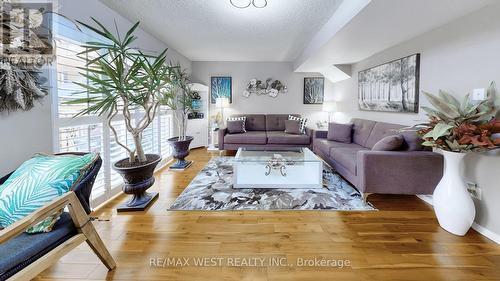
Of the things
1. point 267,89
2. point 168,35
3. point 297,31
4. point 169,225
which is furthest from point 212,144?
point 169,225

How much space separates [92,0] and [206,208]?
243 centimetres

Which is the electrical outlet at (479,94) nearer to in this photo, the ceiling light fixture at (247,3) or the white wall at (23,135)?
the ceiling light fixture at (247,3)

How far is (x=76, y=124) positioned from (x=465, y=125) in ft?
11.2

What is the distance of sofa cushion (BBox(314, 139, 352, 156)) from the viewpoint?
377cm

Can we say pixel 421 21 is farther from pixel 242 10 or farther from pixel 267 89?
pixel 267 89

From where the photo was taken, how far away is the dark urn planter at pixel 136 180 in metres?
2.32

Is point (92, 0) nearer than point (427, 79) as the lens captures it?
Yes

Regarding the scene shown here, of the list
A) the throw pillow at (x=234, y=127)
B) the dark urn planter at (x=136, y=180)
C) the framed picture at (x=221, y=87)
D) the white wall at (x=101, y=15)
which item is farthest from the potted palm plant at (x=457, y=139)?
the framed picture at (x=221, y=87)

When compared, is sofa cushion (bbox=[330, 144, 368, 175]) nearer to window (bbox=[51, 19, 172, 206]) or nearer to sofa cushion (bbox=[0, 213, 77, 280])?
sofa cushion (bbox=[0, 213, 77, 280])

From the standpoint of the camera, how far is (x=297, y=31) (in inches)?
136

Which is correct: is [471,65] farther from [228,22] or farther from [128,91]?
[128,91]

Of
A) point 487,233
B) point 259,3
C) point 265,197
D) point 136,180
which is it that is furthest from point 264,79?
point 487,233

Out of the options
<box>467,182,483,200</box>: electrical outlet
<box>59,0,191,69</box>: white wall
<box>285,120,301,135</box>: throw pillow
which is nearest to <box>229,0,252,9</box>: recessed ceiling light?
<box>59,0,191,69</box>: white wall

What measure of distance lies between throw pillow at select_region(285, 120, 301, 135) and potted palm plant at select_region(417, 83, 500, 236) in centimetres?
309
